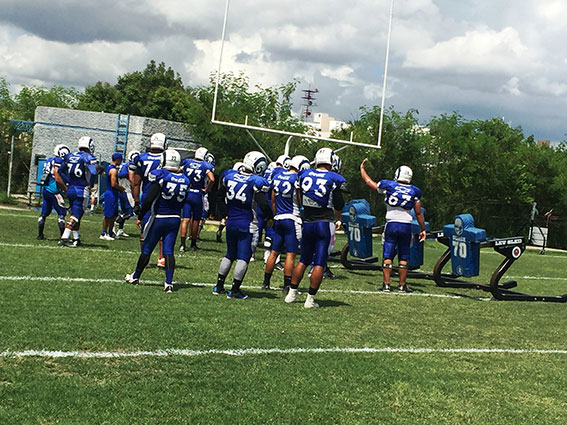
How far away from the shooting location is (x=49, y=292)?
8.31 metres

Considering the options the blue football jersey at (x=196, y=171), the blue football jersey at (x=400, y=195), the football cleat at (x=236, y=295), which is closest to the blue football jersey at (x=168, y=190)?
the football cleat at (x=236, y=295)

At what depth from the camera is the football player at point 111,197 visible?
15.1m

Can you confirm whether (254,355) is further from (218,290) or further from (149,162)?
(149,162)

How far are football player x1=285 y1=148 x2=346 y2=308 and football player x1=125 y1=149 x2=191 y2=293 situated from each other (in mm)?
1544

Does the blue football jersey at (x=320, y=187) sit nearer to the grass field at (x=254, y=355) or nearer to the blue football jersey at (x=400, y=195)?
the grass field at (x=254, y=355)

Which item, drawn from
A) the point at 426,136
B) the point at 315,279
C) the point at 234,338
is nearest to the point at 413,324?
the point at 315,279

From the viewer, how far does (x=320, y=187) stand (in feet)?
30.3

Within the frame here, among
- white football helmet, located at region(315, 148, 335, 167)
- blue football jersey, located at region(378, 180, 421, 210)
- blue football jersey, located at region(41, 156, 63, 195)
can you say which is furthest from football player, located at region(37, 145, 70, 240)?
blue football jersey, located at region(378, 180, 421, 210)

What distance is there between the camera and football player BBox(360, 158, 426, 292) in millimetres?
11422

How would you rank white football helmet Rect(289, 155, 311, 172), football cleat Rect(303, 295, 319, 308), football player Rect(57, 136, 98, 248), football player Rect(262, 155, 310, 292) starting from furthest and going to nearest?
football player Rect(57, 136, 98, 248) < white football helmet Rect(289, 155, 311, 172) < football player Rect(262, 155, 310, 292) < football cleat Rect(303, 295, 319, 308)

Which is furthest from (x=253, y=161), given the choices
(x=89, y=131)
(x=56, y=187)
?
(x=89, y=131)

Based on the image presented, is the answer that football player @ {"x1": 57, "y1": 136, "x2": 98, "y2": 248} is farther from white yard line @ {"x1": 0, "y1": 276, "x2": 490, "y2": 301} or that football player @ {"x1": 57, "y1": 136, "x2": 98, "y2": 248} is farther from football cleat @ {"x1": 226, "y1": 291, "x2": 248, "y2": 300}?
football cleat @ {"x1": 226, "y1": 291, "x2": 248, "y2": 300}

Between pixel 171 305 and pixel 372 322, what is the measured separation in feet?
7.59

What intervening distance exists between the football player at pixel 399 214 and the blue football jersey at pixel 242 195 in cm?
254
